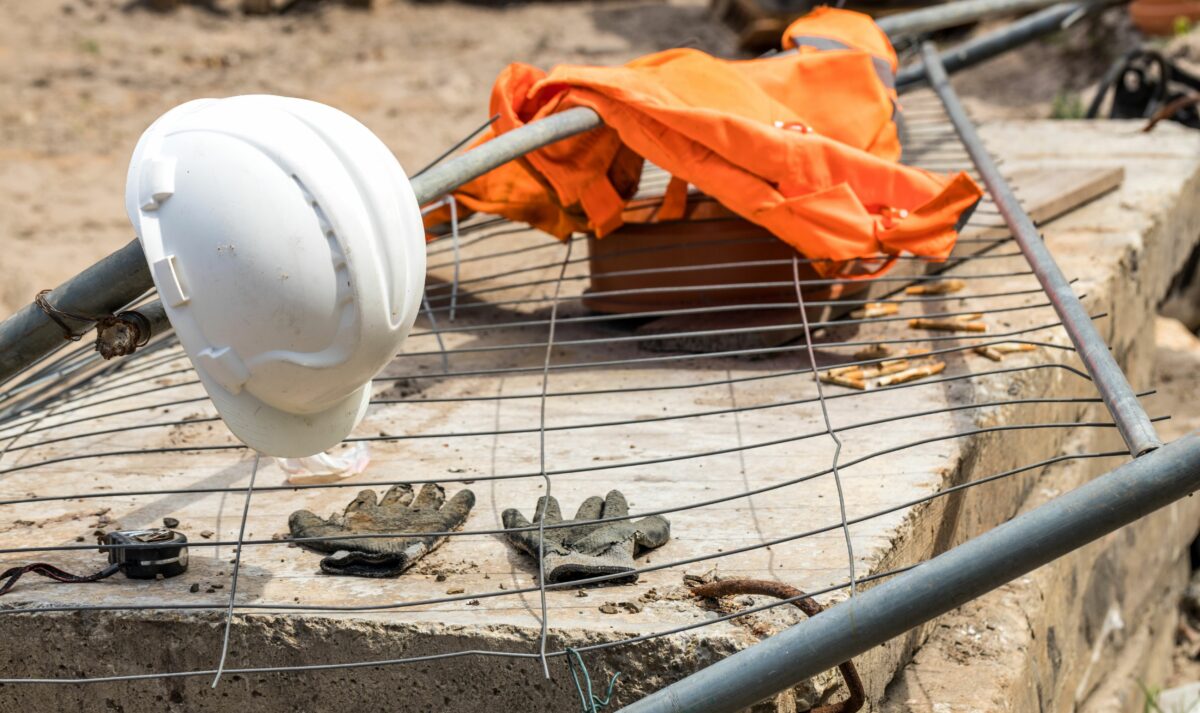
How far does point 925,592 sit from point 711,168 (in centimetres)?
165

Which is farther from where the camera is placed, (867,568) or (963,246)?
(963,246)

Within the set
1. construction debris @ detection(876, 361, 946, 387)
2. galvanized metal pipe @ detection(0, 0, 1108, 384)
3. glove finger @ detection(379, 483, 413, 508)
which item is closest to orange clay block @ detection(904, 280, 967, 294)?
construction debris @ detection(876, 361, 946, 387)

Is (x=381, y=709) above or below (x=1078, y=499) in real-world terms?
below

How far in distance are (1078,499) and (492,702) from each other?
3.08ft

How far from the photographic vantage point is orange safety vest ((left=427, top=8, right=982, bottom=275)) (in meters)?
3.06

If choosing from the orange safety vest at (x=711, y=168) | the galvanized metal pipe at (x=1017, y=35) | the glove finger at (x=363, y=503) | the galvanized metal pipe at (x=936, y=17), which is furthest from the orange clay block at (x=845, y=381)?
the galvanized metal pipe at (x=1017, y=35)

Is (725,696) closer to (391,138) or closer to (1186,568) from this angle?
(1186,568)

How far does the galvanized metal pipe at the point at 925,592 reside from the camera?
1.64 meters

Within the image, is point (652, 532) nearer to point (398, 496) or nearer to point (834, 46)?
point (398, 496)

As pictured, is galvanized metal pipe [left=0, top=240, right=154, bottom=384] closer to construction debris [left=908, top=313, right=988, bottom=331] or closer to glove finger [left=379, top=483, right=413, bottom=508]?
glove finger [left=379, top=483, right=413, bottom=508]

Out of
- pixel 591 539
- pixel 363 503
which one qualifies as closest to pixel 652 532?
pixel 591 539

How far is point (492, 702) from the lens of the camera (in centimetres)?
201

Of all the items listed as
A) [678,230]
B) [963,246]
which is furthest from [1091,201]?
[678,230]

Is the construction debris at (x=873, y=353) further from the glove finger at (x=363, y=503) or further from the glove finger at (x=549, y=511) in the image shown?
the glove finger at (x=363, y=503)
